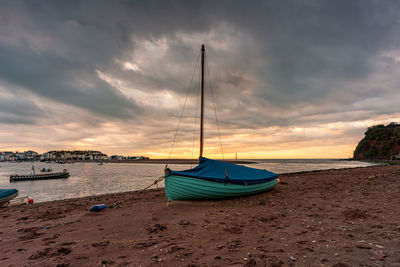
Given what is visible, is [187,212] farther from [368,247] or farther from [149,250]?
[368,247]

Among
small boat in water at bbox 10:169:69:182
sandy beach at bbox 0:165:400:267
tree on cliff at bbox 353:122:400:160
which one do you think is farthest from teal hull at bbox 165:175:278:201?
tree on cliff at bbox 353:122:400:160

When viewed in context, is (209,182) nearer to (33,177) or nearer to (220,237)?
(220,237)

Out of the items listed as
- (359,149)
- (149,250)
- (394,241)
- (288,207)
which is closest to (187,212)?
(149,250)

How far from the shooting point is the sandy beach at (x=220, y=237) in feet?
13.8

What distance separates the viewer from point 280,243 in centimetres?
489

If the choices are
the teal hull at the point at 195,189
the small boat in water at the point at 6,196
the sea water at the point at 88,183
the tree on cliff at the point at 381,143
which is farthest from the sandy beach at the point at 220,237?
the tree on cliff at the point at 381,143

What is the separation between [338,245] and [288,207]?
178 inches

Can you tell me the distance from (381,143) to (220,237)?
169016 millimetres

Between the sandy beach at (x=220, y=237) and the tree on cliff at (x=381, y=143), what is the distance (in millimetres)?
138105

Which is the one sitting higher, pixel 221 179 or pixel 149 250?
pixel 221 179

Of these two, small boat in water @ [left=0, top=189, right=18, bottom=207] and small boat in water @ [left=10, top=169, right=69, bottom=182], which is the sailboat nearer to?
small boat in water @ [left=0, top=189, right=18, bottom=207]

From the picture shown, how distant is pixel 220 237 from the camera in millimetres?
5656

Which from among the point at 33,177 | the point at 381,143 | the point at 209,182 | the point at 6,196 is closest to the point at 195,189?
the point at 209,182

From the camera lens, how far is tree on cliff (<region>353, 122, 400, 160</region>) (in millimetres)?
113938
